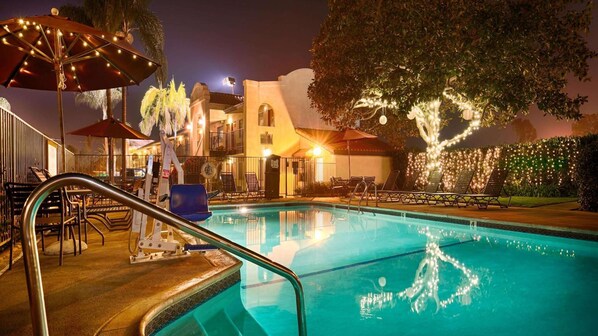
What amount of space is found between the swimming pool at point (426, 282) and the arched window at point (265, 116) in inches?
548

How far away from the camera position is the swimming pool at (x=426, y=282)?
3840mm

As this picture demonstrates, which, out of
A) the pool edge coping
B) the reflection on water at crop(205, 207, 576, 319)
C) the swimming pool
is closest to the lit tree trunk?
the pool edge coping

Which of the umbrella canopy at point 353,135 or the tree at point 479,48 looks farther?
the umbrella canopy at point 353,135

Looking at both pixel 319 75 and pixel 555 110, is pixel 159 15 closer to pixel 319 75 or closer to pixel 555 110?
pixel 319 75

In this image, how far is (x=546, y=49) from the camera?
11.8 meters

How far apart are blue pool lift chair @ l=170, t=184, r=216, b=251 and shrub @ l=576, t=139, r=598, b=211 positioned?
34.6 ft

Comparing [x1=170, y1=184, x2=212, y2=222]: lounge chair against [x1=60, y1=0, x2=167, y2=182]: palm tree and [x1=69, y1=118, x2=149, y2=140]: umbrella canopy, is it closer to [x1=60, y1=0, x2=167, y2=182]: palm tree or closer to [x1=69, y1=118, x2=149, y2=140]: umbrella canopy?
[x1=69, y1=118, x2=149, y2=140]: umbrella canopy

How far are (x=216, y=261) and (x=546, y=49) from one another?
41.7 feet

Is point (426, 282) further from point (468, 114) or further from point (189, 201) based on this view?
point (468, 114)

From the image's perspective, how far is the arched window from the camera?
22.2m

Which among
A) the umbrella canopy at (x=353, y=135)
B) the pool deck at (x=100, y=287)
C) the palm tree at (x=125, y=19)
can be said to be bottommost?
the pool deck at (x=100, y=287)

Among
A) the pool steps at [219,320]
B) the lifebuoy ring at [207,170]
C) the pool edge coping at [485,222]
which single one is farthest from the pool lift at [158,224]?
the lifebuoy ring at [207,170]

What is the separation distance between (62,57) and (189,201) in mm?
2858

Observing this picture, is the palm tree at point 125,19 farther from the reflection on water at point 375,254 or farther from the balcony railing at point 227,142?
the reflection on water at point 375,254
